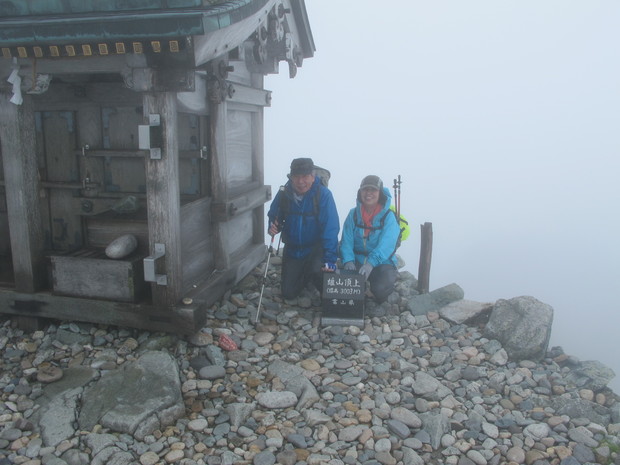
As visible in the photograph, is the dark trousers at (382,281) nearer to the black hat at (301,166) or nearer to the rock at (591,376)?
the black hat at (301,166)

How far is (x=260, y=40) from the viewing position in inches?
276

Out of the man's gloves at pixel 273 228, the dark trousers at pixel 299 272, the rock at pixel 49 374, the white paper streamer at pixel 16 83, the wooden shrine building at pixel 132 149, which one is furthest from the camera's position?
the dark trousers at pixel 299 272

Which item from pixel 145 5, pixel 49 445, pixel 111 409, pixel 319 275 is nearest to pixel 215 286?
pixel 319 275

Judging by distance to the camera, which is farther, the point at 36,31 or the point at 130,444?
the point at 36,31

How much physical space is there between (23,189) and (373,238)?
14.4ft

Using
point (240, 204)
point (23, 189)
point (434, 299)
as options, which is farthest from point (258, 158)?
point (23, 189)

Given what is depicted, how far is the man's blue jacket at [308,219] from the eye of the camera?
24.5 ft

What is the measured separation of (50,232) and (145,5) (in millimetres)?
3869

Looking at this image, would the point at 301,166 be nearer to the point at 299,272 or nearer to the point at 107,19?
the point at 299,272

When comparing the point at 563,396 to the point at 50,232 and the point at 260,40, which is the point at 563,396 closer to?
the point at 260,40

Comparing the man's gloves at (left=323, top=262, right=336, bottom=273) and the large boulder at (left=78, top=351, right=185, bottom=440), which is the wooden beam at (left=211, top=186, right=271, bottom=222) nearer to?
the man's gloves at (left=323, top=262, right=336, bottom=273)

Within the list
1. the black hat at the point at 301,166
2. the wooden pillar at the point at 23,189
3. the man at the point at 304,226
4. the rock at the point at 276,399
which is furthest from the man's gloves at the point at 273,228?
the wooden pillar at the point at 23,189

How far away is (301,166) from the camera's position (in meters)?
7.20

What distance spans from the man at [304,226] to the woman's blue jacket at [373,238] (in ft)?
0.87
